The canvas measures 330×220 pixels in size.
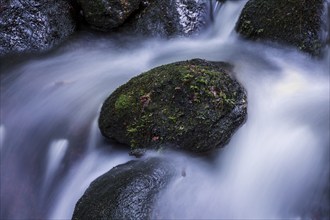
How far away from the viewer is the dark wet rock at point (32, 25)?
689 cm

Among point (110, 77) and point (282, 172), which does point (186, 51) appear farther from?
point (282, 172)

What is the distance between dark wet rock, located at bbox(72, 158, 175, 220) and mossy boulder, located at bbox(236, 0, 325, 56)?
9.37ft

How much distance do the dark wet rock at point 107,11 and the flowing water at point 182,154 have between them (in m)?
0.33

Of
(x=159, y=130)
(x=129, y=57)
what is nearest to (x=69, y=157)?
(x=159, y=130)

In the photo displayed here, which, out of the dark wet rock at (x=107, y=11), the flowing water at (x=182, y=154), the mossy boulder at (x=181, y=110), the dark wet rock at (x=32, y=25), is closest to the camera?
the flowing water at (x=182, y=154)

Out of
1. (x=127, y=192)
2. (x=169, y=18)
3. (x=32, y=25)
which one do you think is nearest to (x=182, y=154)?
(x=127, y=192)

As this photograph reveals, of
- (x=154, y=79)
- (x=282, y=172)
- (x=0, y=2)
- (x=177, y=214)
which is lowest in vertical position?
(x=282, y=172)

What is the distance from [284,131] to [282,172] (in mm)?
614

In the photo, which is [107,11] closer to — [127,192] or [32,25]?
[32,25]

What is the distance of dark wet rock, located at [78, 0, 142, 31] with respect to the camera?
7027 mm

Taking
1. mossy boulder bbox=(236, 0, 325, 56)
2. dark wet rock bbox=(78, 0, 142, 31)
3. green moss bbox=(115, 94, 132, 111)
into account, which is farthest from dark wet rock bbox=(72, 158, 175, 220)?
dark wet rock bbox=(78, 0, 142, 31)

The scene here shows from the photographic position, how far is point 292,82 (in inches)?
230

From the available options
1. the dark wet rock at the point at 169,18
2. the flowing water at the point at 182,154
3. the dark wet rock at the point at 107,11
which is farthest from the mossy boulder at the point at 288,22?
the dark wet rock at the point at 107,11

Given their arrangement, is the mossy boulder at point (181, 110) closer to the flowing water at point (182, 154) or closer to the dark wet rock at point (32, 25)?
the flowing water at point (182, 154)
